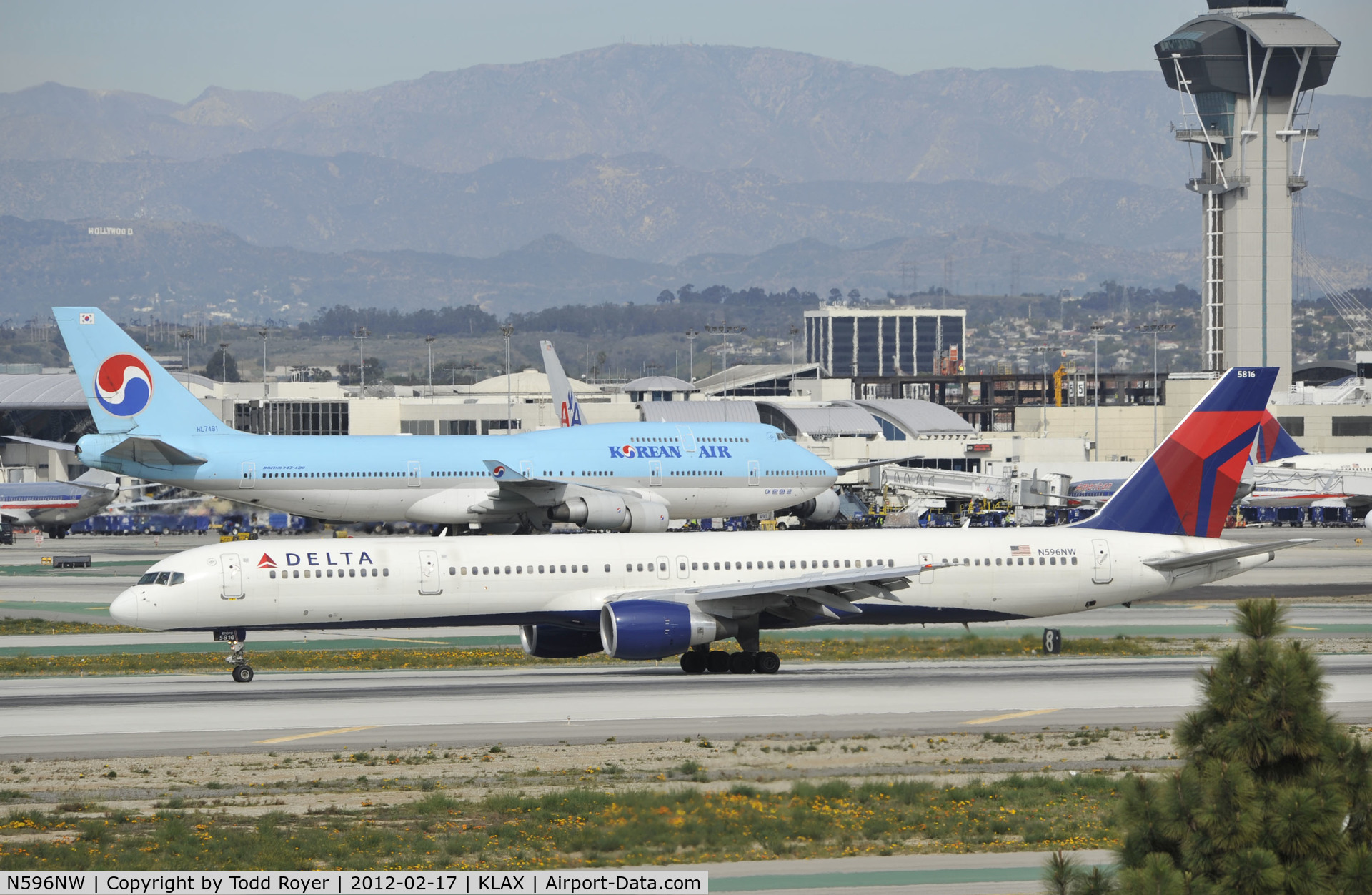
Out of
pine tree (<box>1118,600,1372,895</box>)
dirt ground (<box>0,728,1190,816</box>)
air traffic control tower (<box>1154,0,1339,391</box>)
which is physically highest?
air traffic control tower (<box>1154,0,1339,391</box>)

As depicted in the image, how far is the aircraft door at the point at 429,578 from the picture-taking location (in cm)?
3794

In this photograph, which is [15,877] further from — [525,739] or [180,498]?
[180,498]

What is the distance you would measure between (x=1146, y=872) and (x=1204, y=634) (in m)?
37.5

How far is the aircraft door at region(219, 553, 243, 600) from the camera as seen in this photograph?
122 ft

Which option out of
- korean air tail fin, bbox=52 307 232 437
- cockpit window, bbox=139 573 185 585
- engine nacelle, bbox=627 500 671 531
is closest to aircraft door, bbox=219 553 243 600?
cockpit window, bbox=139 573 185 585

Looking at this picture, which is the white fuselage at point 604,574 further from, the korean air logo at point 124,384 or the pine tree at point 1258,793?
the korean air logo at point 124,384

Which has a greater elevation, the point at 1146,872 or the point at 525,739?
the point at 1146,872

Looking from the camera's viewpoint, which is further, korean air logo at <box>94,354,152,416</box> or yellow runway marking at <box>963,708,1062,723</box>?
korean air logo at <box>94,354,152,416</box>

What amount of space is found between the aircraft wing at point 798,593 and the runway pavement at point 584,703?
166 centimetres

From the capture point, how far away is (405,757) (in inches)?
1066

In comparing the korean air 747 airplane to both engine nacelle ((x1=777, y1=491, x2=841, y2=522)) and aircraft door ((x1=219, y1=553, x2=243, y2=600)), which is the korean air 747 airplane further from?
aircraft door ((x1=219, y1=553, x2=243, y2=600))

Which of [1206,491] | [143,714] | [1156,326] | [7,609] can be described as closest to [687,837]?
[143,714]

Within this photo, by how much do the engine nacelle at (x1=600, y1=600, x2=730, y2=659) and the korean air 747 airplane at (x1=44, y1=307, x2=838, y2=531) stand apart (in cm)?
3439

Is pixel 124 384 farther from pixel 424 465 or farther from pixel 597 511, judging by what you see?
pixel 597 511
